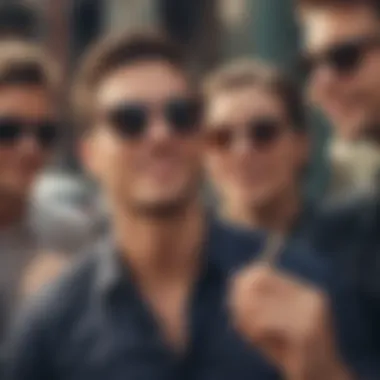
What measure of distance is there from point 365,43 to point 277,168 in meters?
0.16

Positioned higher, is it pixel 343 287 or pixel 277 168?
pixel 277 168

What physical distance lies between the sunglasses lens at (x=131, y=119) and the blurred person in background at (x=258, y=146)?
7cm

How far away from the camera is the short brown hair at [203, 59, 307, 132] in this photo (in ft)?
3.02

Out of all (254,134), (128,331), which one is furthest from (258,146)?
(128,331)

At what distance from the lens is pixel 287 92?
0.93 metres

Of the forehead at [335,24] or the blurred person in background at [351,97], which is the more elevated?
the forehead at [335,24]

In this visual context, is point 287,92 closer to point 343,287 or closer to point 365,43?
point 365,43

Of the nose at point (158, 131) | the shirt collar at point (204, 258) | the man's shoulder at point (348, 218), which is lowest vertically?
the shirt collar at point (204, 258)

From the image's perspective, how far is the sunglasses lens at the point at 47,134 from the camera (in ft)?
3.03

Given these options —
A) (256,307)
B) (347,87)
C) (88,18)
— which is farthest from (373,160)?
(88,18)

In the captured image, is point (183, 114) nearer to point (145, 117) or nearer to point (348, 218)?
point (145, 117)

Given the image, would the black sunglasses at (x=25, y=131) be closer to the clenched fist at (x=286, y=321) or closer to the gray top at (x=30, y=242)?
the gray top at (x=30, y=242)

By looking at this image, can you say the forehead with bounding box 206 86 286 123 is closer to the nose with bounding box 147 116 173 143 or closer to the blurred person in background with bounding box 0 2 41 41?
the nose with bounding box 147 116 173 143

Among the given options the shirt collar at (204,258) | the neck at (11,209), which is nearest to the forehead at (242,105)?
the shirt collar at (204,258)
